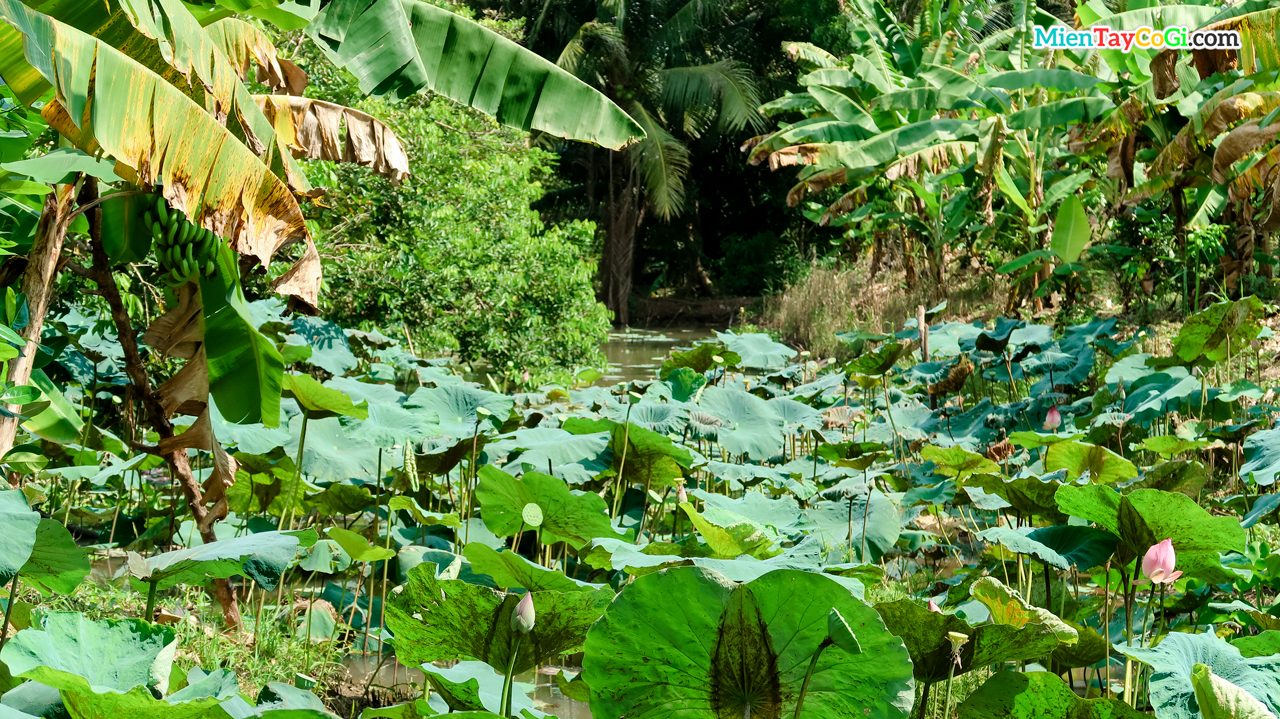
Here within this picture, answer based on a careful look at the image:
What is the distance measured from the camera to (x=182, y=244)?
2812 mm

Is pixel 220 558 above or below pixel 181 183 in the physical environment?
below

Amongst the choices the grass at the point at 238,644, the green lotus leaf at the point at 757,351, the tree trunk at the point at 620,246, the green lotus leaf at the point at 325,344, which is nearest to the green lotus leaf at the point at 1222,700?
the grass at the point at 238,644

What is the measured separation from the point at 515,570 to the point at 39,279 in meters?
Result: 1.59

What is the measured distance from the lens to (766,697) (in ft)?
4.20

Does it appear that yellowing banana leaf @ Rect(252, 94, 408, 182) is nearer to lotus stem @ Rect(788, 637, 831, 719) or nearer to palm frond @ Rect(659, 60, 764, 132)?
lotus stem @ Rect(788, 637, 831, 719)

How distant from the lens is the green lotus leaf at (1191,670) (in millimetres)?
1324

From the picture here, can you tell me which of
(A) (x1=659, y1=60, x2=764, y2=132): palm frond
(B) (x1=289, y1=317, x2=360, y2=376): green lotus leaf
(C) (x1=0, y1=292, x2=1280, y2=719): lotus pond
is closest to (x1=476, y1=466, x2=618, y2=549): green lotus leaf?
(C) (x1=0, y1=292, x2=1280, y2=719): lotus pond

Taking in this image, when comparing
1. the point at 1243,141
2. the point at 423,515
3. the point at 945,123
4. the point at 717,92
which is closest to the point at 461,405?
the point at 423,515

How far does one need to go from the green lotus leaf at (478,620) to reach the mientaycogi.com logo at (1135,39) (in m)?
5.44

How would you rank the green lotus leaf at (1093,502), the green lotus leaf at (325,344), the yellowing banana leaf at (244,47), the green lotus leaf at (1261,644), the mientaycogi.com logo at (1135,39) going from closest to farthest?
the green lotus leaf at (1261,644) → the green lotus leaf at (1093,502) → the yellowing banana leaf at (244,47) → the green lotus leaf at (325,344) → the mientaycogi.com logo at (1135,39)

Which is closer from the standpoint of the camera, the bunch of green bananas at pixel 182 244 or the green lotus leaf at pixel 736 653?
the green lotus leaf at pixel 736 653

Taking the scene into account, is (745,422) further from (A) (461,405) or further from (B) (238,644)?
(B) (238,644)

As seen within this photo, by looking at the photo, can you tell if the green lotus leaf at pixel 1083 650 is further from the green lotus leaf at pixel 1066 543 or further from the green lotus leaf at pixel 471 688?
the green lotus leaf at pixel 471 688

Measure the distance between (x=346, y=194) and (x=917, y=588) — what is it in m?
5.52
